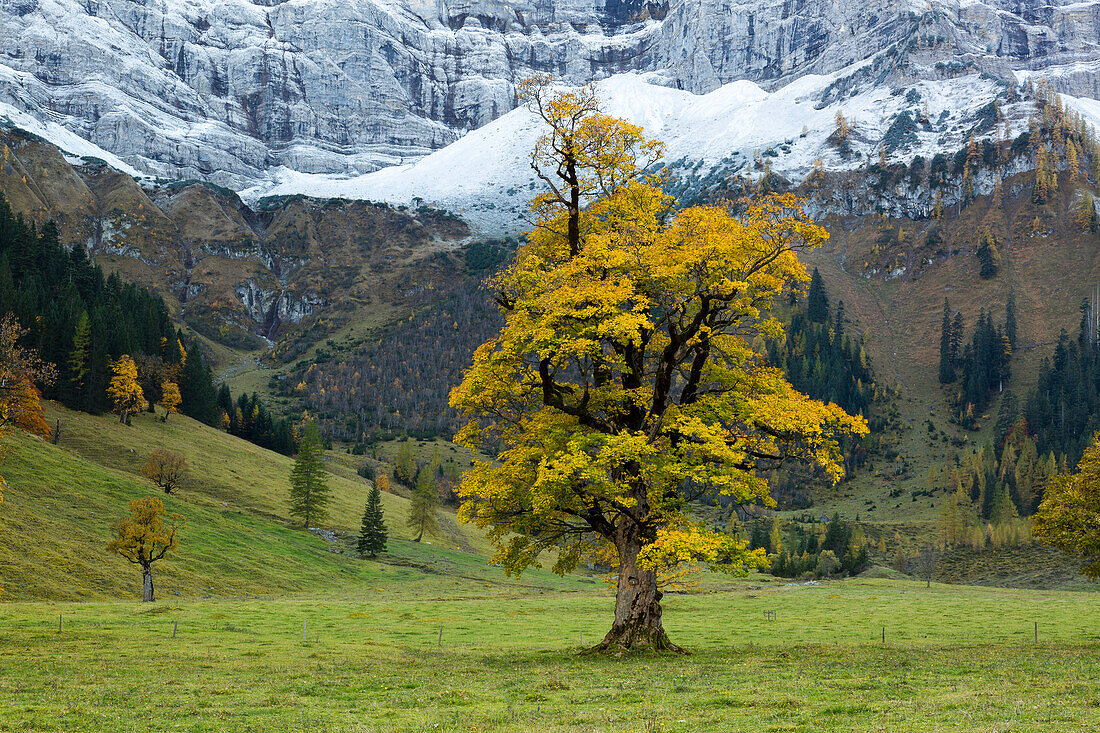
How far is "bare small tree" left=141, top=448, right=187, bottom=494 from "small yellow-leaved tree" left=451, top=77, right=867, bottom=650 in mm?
83721

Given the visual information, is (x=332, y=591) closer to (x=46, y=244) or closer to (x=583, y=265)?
(x=583, y=265)

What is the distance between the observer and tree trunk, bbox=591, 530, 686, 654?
2750 centimetres

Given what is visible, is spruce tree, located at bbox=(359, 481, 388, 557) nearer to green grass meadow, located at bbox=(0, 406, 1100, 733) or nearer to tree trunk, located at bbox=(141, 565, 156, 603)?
green grass meadow, located at bbox=(0, 406, 1100, 733)

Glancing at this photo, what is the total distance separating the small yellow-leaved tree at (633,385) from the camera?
86.8ft

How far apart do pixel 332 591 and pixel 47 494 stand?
31145 mm

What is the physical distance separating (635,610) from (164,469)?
3546 inches

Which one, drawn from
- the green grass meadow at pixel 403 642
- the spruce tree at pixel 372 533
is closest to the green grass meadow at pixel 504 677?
the green grass meadow at pixel 403 642

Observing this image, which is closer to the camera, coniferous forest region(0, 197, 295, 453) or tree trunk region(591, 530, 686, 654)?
tree trunk region(591, 530, 686, 654)

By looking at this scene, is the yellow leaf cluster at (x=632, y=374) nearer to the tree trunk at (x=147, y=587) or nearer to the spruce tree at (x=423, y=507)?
the tree trunk at (x=147, y=587)

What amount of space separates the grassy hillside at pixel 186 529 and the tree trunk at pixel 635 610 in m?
52.9

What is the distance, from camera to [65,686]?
74.5 ft

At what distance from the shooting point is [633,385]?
30531mm

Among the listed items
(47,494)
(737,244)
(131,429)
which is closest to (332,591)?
(47,494)

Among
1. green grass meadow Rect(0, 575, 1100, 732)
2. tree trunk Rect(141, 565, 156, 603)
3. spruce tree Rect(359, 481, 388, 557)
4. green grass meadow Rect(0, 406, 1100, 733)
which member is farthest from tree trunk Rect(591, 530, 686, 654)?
spruce tree Rect(359, 481, 388, 557)
